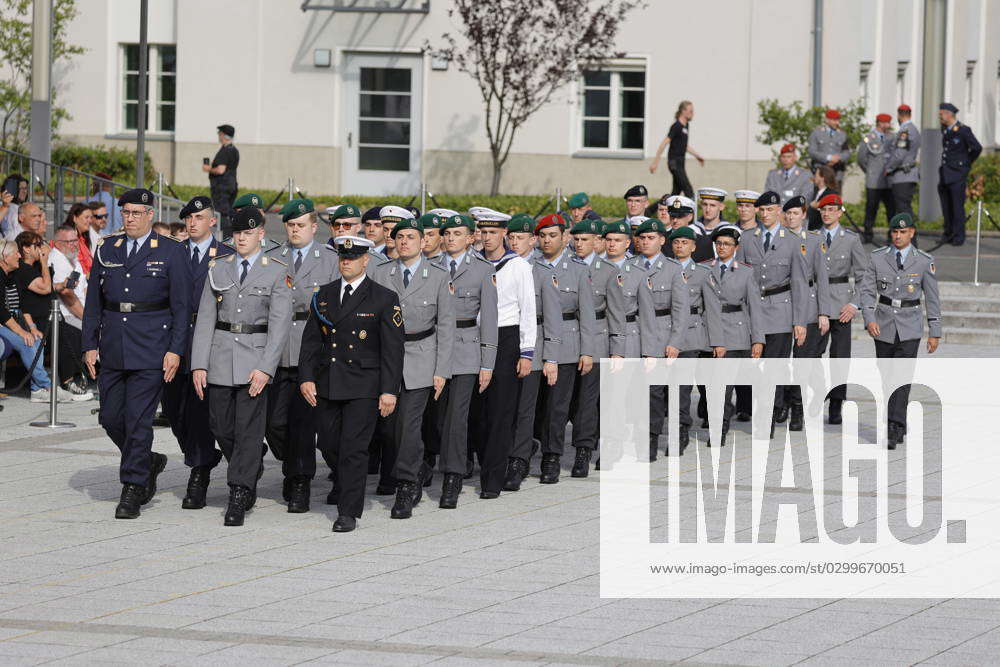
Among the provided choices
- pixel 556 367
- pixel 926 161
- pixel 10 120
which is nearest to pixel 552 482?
pixel 556 367

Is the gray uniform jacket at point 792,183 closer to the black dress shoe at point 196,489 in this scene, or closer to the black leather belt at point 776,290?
the black leather belt at point 776,290

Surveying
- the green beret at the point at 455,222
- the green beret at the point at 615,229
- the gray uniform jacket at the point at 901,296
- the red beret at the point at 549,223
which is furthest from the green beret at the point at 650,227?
the green beret at the point at 455,222

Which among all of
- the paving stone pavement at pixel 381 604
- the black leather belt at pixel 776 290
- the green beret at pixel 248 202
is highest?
the green beret at pixel 248 202

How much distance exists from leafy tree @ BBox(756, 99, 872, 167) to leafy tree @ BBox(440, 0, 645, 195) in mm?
3139

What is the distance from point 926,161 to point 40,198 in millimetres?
12641

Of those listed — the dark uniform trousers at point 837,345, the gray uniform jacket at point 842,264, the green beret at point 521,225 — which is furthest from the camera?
the gray uniform jacket at point 842,264

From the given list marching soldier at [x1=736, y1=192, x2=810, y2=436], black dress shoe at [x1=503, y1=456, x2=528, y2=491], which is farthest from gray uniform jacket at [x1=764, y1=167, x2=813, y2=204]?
black dress shoe at [x1=503, y1=456, x2=528, y2=491]

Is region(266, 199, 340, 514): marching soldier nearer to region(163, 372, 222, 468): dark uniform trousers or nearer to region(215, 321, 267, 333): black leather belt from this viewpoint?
region(215, 321, 267, 333): black leather belt

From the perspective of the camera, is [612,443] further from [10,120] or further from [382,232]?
[10,120]

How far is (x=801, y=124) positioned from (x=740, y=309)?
1511cm

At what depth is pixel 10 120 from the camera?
31312 mm

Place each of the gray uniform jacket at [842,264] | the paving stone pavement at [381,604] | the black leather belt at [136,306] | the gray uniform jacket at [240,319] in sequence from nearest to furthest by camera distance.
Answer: the paving stone pavement at [381,604] < the gray uniform jacket at [240,319] < the black leather belt at [136,306] < the gray uniform jacket at [842,264]

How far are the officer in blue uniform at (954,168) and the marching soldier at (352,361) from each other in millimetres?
16264

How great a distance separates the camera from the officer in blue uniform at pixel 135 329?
33.1 feet
